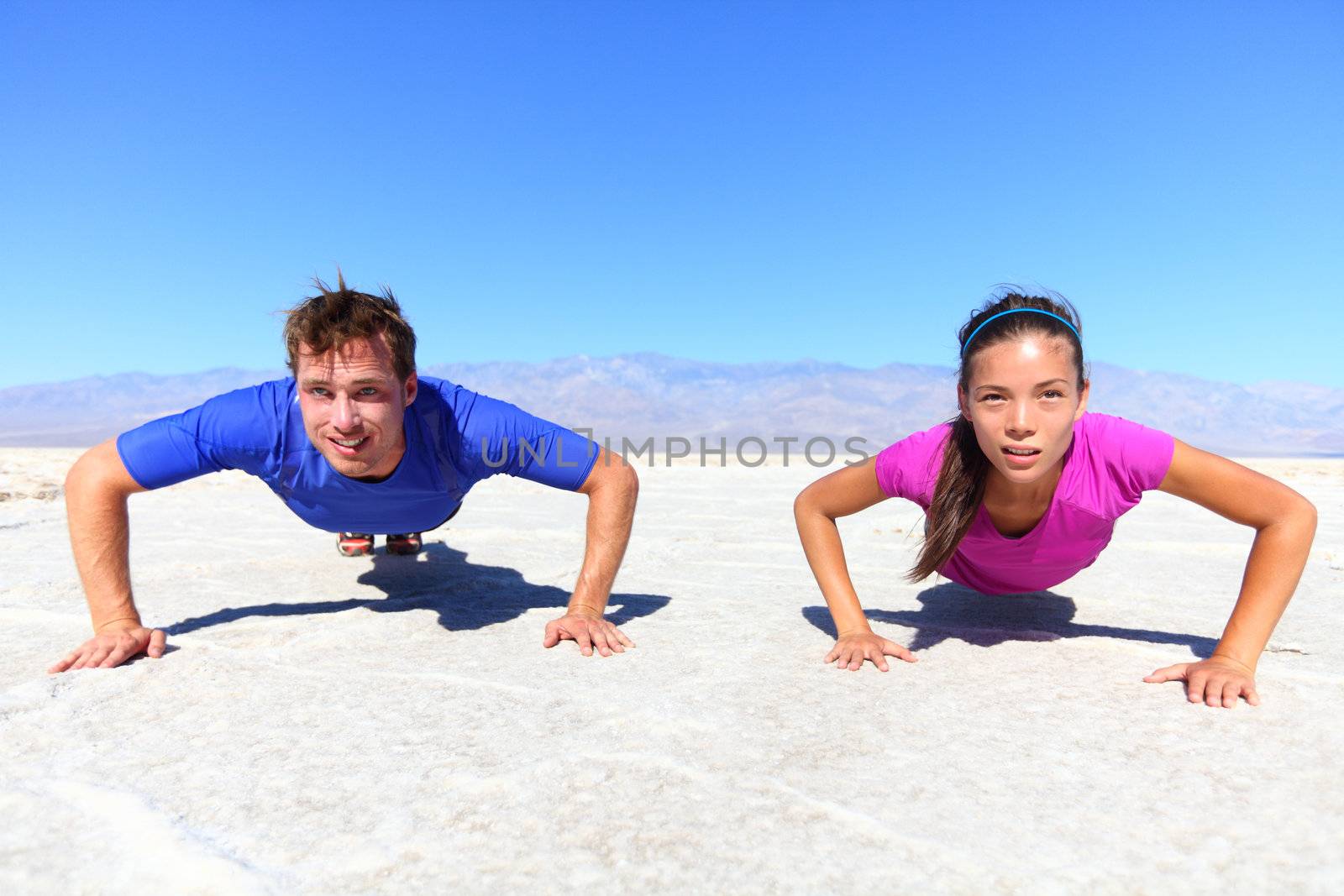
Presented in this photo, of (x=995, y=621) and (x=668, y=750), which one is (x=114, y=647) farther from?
(x=995, y=621)

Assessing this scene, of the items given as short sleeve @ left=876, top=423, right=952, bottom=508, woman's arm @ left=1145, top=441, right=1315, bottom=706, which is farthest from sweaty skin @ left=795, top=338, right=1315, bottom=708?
short sleeve @ left=876, top=423, right=952, bottom=508

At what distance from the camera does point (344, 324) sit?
238cm

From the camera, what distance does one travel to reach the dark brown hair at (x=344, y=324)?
7.78 feet

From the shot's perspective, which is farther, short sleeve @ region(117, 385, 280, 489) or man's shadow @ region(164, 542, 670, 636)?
man's shadow @ region(164, 542, 670, 636)

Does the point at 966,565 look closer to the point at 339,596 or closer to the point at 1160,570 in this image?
the point at 1160,570

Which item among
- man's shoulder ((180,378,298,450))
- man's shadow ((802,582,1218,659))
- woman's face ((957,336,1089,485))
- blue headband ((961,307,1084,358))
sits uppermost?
blue headband ((961,307,1084,358))

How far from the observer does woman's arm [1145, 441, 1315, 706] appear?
2.01 m

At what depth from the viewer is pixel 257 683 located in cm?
210

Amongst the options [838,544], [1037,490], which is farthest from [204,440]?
[1037,490]

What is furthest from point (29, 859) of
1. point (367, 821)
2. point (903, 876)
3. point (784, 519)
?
point (784, 519)

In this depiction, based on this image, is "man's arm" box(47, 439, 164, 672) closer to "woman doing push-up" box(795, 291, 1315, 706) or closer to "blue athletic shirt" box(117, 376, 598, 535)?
"blue athletic shirt" box(117, 376, 598, 535)

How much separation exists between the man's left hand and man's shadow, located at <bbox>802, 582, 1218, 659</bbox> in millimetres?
713

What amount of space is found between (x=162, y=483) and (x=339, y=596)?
3.22ft

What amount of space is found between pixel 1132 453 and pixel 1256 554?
0.38 m
